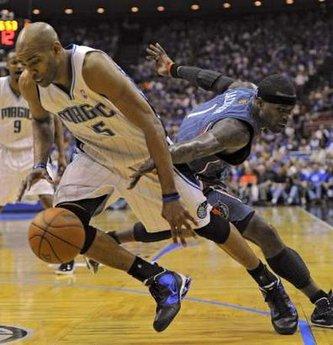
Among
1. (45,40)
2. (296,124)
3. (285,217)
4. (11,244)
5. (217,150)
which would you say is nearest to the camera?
(45,40)

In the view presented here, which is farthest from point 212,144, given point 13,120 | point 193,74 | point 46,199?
point 13,120

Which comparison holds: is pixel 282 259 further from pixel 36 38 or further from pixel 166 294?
pixel 36 38

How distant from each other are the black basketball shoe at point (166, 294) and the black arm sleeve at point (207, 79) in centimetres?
134

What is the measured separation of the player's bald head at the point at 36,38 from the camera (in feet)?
11.0

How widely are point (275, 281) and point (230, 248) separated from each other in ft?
1.08

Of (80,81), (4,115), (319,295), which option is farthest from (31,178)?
(4,115)

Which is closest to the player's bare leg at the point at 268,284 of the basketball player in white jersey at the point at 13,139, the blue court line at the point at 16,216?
the basketball player in white jersey at the point at 13,139

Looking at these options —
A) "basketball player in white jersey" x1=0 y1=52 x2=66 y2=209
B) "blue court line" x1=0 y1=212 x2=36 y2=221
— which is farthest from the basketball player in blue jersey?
"blue court line" x1=0 y1=212 x2=36 y2=221

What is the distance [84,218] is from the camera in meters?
3.71

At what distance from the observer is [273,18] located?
2838 centimetres

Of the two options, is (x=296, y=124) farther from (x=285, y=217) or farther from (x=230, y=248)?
(x=230, y=248)

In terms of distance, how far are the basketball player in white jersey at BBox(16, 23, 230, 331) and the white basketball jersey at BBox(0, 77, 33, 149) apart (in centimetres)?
297

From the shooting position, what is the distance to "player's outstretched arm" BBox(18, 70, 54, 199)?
412 centimetres

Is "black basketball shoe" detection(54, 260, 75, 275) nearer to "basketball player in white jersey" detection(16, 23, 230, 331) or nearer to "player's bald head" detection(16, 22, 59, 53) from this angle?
"basketball player in white jersey" detection(16, 23, 230, 331)
